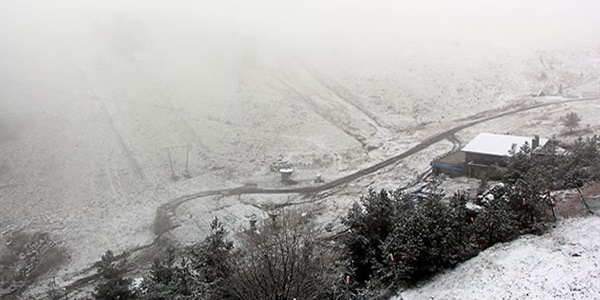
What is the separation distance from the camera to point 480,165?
112ft

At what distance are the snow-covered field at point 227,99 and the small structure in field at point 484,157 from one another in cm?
284

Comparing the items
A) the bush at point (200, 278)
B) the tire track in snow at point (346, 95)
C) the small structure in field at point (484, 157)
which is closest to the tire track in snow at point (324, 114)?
the tire track in snow at point (346, 95)

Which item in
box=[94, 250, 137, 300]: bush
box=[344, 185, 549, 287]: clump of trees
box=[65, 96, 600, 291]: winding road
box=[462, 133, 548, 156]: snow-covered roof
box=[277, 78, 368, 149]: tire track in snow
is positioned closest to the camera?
box=[344, 185, 549, 287]: clump of trees

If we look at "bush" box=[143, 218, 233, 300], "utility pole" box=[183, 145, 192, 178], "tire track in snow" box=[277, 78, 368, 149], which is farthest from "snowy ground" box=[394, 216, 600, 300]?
"tire track in snow" box=[277, 78, 368, 149]

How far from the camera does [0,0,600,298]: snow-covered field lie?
37.1 metres

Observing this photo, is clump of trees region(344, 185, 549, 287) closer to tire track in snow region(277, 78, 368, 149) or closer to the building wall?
the building wall

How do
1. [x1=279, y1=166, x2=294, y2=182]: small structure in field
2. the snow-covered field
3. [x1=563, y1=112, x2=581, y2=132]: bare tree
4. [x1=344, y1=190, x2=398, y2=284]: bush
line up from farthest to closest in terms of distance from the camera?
[x1=279, y1=166, x2=294, y2=182]: small structure in field → [x1=563, y1=112, x2=581, y2=132]: bare tree → the snow-covered field → [x1=344, y1=190, x2=398, y2=284]: bush

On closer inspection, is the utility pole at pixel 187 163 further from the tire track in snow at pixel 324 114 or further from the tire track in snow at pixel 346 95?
the tire track in snow at pixel 346 95

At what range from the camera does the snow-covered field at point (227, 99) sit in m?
37.1

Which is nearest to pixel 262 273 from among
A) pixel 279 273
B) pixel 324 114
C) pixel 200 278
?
pixel 279 273

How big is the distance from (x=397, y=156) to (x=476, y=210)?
20.5 m

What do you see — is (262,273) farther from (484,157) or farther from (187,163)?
(187,163)

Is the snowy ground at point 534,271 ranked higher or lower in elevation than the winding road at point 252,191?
higher

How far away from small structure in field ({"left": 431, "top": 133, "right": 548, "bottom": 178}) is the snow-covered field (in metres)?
2.84
